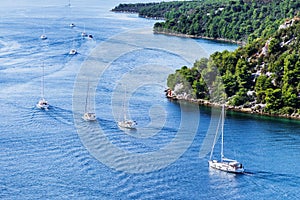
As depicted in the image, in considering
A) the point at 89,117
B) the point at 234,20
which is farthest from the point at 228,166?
the point at 234,20

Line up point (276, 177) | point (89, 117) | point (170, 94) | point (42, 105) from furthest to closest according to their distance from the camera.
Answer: point (170, 94)
point (42, 105)
point (89, 117)
point (276, 177)

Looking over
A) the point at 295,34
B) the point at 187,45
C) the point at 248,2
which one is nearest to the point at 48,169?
the point at 295,34

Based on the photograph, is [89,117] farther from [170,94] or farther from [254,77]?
[254,77]

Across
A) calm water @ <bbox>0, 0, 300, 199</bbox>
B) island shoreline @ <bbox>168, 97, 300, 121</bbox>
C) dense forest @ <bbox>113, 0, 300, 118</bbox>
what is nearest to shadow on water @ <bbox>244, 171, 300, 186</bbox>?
calm water @ <bbox>0, 0, 300, 199</bbox>

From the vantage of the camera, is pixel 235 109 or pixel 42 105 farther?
pixel 235 109

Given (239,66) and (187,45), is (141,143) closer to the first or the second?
(239,66)

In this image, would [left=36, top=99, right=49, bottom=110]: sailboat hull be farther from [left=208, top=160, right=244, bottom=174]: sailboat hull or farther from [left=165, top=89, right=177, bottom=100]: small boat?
[left=208, top=160, right=244, bottom=174]: sailboat hull

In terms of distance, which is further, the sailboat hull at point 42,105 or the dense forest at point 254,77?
the dense forest at point 254,77

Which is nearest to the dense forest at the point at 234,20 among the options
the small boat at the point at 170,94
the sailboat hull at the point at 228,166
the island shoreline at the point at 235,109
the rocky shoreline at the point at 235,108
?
the small boat at the point at 170,94

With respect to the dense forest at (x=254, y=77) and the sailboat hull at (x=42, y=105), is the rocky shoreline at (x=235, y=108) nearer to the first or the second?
the dense forest at (x=254, y=77)
